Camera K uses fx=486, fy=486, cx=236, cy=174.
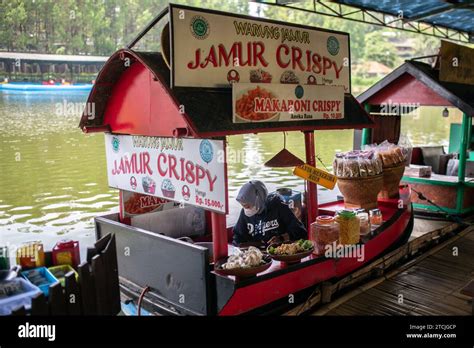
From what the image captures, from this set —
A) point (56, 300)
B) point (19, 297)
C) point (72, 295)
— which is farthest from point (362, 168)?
point (19, 297)

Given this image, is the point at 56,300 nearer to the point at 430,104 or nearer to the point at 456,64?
the point at 430,104

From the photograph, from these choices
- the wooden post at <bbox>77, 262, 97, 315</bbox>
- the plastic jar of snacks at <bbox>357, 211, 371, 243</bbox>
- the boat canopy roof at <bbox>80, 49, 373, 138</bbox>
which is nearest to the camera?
the wooden post at <bbox>77, 262, 97, 315</bbox>

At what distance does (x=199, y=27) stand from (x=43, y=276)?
7.92 ft

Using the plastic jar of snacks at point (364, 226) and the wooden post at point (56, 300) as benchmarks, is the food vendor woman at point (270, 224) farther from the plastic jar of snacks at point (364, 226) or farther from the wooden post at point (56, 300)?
the wooden post at point (56, 300)

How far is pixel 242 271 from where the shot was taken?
4.16 meters

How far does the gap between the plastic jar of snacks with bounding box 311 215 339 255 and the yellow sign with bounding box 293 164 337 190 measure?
0.38m

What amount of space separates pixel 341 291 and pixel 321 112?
205cm

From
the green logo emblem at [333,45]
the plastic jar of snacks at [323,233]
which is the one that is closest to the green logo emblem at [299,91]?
the green logo emblem at [333,45]

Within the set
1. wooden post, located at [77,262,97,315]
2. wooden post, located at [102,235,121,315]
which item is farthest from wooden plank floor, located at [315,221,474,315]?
wooden post, located at [77,262,97,315]

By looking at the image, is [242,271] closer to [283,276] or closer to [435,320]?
[283,276]

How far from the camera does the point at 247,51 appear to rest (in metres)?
4.61

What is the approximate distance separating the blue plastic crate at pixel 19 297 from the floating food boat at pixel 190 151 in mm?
1332

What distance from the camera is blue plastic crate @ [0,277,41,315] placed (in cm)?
320

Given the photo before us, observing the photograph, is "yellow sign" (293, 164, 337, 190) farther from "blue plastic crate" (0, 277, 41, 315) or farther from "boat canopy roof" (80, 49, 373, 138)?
"blue plastic crate" (0, 277, 41, 315)
